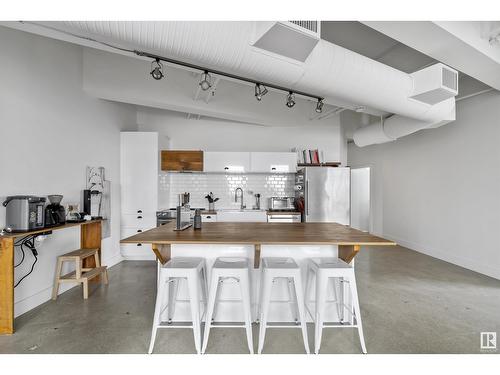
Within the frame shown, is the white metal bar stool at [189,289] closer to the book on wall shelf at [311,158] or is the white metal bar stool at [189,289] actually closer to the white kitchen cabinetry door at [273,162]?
the white kitchen cabinetry door at [273,162]

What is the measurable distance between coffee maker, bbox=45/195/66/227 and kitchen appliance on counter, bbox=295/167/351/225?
13.0 ft

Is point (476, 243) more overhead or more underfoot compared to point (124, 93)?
more underfoot

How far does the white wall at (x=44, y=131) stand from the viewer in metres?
2.93

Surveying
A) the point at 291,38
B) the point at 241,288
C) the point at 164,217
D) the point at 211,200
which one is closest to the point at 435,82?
the point at 291,38

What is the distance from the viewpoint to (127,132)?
5.10m

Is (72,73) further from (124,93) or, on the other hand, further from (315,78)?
(315,78)

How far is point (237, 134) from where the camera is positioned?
614 cm

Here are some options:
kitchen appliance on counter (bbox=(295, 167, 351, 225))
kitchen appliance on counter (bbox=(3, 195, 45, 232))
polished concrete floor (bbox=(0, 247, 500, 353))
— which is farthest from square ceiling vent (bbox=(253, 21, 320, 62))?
kitchen appliance on counter (bbox=(295, 167, 351, 225))

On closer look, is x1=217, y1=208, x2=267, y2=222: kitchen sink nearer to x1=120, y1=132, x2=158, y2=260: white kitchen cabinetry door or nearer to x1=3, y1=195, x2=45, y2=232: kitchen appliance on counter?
x1=120, y1=132, x2=158, y2=260: white kitchen cabinetry door

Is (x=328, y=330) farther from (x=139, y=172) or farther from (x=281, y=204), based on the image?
(x=139, y=172)

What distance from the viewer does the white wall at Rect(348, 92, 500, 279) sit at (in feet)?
A: 13.9

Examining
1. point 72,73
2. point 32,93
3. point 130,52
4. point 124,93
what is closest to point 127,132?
point 124,93

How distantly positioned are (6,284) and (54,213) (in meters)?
0.89

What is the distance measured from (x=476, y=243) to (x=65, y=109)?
6.78 metres
